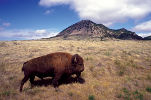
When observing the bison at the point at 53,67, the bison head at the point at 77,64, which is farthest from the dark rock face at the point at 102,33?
the bison at the point at 53,67

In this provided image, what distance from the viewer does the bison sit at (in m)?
8.52

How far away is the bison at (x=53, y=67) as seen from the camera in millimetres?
8516

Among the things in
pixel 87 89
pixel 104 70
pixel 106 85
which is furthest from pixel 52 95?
pixel 104 70

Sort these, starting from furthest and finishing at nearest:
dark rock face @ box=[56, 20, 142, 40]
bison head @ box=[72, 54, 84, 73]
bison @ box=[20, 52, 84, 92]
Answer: dark rock face @ box=[56, 20, 142, 40]
bison head @ box=[72, 54, 84, 73]
bison @ box=[20, 52, 84, 92]

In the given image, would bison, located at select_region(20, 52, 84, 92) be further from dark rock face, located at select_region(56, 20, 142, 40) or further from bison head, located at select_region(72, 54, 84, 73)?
dark rock face, located at select_region(56, 20, 142, 40)

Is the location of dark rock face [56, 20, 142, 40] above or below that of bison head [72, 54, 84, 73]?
above

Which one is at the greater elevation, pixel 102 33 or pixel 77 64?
pixel 102 33

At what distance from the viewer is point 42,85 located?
924 centimetres

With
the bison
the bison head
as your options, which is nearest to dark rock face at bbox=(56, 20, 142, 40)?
the bison head

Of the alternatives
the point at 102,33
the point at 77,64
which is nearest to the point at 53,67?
the point at 77,64

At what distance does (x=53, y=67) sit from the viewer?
8.51 meters

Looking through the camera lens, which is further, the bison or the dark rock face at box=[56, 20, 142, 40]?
the dark rock face at box=[56, 20, 142, 40]

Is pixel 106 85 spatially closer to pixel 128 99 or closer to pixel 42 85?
pixel 128 99

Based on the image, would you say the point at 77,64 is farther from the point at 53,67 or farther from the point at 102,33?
the point at 102,33
